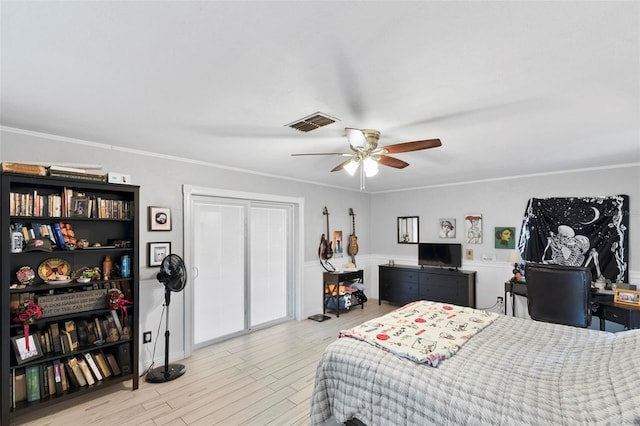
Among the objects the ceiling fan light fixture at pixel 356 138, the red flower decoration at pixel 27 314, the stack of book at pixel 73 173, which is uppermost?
the ceiling fan light fixture at pixel 356 138

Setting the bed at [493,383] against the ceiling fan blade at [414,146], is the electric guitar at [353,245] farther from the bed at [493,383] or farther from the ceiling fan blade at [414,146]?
the ceiling fan blade at [414,146]

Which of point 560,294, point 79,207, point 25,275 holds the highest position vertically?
point 79,207

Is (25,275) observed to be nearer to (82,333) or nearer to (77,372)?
(82,333)

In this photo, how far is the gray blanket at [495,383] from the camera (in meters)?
1.54

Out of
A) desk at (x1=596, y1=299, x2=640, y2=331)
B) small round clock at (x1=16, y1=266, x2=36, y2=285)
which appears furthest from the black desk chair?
small round clock at (x1=16, y1=266, x2=36, y2=285)

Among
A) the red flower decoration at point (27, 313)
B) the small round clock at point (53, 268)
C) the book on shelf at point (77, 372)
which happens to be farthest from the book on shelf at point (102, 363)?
the small round clock at point (53, 268)

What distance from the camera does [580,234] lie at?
429cm

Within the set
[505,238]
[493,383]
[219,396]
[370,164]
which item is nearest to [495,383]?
[493,383]

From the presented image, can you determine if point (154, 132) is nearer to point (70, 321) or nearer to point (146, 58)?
point (146, 58)

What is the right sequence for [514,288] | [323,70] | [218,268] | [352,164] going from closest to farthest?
[323,70] → [352,164] → [218,268] → [514,288]

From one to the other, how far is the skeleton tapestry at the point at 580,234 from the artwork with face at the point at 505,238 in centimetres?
11

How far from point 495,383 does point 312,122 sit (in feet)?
6.72

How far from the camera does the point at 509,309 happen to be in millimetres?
4934

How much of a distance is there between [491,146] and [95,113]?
346 cm
